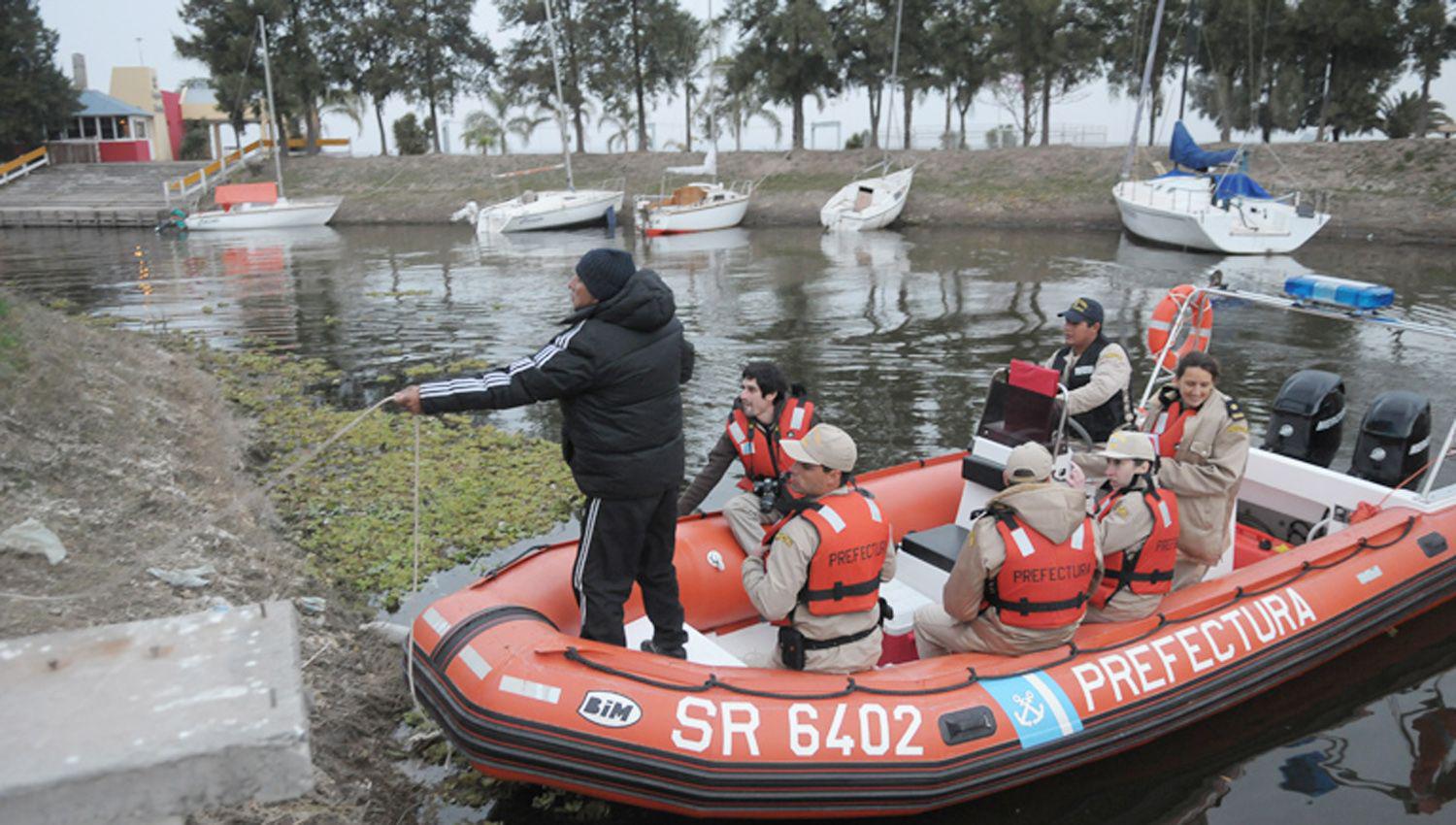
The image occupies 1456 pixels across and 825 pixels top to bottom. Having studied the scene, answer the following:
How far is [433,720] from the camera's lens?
4.06 meters

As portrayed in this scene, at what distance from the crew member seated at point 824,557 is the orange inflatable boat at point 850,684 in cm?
19

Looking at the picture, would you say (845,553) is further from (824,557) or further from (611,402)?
(611,402)

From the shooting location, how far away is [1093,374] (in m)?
5.84

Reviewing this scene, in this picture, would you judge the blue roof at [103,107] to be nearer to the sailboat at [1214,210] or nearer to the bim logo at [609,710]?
the sailboat at [1214,210]

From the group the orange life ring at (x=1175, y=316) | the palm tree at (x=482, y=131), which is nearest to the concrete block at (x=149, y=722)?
the orange life ring at (x=1175, y=316)

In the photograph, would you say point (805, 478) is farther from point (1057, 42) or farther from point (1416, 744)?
point (1057, 42)

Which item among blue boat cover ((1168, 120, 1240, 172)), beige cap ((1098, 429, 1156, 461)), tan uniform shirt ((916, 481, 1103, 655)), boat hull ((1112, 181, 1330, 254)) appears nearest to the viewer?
tan uniform shirt ((916, 481, 1103, 655))

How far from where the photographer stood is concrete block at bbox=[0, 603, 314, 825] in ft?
5.36

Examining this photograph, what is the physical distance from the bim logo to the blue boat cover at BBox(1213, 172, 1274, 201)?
2110 cm

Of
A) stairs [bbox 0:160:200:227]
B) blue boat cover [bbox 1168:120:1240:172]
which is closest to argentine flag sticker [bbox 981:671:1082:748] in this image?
blue boat cover [bbox 1168:120:1240:172]

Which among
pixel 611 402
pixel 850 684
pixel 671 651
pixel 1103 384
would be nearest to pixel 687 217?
pixel 1103 384

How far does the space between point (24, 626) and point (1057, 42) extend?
32.3m

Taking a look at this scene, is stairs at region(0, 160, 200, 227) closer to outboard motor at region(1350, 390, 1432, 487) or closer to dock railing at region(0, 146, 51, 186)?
dock railing at region(0, 146, 51, 186)

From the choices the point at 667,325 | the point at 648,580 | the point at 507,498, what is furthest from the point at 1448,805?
the point at 507,498
